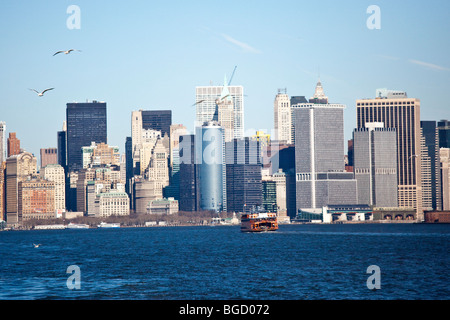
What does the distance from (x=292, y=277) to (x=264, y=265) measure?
14.6 m

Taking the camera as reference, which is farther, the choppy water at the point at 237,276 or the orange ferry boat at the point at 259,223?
the orange ferry boat at the point at 259,223

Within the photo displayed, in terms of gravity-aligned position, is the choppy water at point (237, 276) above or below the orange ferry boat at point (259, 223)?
above

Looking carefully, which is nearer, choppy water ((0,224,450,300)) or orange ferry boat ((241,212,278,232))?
choppy water ((0,224,450,300))

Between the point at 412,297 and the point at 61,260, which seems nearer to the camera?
the point at 412,297

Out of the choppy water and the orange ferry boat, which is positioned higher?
the choppy water

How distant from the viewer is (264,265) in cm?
8162

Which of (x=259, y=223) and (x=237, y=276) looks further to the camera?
(x=259, y=223)

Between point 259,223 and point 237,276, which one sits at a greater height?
point 237,276

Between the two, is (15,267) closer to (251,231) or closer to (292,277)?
(292,277)
